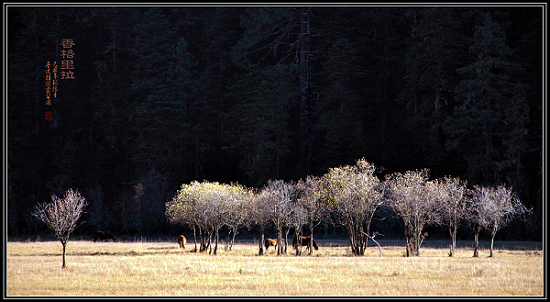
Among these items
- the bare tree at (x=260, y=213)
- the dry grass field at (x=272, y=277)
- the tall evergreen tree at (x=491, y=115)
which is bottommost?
the dry grass field at (x=272, y=277)

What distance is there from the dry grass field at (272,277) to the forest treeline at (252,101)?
24.4m

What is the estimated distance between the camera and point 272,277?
22750 mm

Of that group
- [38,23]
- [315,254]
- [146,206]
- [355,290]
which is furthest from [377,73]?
[355,290]

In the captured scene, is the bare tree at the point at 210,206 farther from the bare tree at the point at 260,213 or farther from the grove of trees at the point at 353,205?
the bare tree at the point at 260,213

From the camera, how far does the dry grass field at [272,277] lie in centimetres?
1931

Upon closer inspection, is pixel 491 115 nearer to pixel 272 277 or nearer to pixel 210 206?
pixel 210 206

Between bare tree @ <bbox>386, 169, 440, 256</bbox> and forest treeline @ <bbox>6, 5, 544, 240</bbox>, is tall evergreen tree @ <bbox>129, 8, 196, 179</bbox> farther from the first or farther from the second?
bare tree @ <bbox>386, 169, 440, 256</bbox>

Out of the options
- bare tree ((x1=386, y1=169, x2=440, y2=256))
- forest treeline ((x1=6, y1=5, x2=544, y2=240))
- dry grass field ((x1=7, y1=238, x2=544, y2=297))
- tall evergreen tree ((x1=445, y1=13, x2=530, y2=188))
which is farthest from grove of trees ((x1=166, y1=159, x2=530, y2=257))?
forest treeline ((x1=6, y1=5, x2=544, y2=240))

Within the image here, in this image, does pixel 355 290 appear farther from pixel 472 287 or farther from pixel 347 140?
pixel 347 140

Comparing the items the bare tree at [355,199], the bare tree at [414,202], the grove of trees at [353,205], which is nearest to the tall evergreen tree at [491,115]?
the grove of trees at [353,205]

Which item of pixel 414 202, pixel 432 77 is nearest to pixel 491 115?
pixel 432 77

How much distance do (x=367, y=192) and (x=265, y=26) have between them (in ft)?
147

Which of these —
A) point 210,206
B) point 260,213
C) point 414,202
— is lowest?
point 260,213

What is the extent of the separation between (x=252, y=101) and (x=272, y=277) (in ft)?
143
